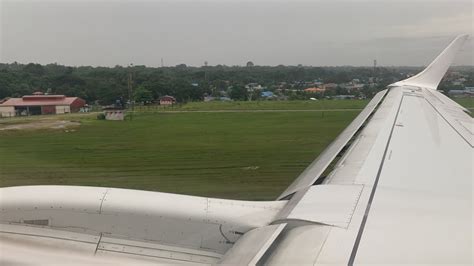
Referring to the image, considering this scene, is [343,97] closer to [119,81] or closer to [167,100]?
[167,100]

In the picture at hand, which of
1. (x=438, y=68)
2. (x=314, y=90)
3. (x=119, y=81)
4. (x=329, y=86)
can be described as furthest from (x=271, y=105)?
(x=438, y=68)

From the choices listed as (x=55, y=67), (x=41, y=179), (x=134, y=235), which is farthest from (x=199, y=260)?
(x=55, y=67)

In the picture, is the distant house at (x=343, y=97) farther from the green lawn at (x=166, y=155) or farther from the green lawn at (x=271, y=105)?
the green lawn at (x=166, y=155)

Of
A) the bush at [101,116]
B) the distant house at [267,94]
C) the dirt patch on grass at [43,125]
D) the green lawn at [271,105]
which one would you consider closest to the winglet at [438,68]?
the green lawn at [271,105]

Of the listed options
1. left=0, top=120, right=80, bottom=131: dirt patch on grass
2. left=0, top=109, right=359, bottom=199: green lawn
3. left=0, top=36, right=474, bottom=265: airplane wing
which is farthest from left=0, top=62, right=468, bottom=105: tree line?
left=0, top=36, right=474, bottom=265: airplane wing

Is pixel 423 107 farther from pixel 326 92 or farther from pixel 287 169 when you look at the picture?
pixel 326 92

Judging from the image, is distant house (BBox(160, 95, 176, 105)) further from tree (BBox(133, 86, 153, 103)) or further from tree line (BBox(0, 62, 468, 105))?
tree (BBox(133, 86, 153, 103))
